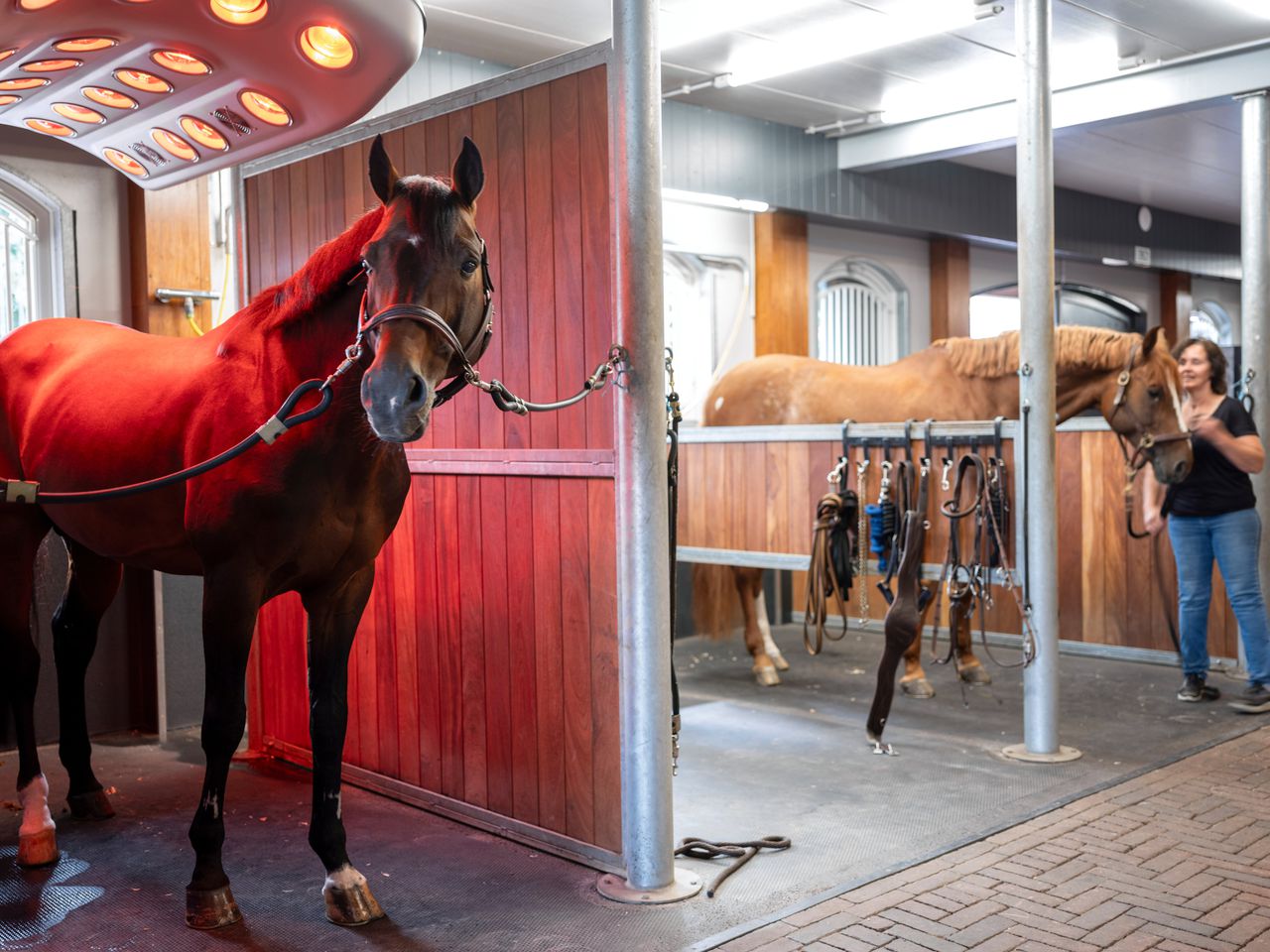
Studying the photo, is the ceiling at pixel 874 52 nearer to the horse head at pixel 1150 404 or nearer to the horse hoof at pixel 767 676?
the horse head at pixel 1150 404

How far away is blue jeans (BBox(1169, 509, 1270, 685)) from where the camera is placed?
16.6ft

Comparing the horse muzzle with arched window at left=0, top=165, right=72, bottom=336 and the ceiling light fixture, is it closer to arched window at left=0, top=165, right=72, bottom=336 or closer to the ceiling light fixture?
arched window at left=0, top=165, right=72, bottom=336

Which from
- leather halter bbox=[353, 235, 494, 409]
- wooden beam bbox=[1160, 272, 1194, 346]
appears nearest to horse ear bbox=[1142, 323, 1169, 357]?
leather halter bbox=[353, 235, 494, 409]

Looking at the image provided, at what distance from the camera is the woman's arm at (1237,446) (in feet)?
16.4

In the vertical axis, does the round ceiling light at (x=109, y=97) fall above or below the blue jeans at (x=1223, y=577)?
above

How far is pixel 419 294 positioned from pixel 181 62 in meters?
1.38

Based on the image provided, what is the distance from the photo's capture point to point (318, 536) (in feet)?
9.12

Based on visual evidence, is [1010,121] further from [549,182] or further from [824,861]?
[824,861]

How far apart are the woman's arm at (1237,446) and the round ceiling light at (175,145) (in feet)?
14.2

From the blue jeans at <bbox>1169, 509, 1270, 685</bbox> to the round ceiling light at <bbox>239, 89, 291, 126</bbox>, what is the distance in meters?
4.18

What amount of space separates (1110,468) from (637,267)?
4.12m

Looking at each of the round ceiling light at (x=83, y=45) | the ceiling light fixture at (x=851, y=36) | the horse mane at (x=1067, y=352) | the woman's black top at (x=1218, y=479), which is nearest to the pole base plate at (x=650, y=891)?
the round ceiling light at (x=83, y=45)

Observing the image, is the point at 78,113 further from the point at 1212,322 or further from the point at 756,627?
the point at 1212,322

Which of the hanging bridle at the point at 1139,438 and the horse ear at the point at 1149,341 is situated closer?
the hanging bridle at the point at 1139,438
